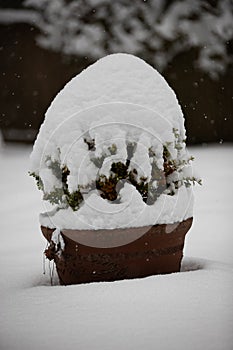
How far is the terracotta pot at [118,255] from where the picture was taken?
248cm

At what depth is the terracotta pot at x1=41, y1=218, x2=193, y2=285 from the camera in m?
2.48

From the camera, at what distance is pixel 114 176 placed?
2.48 metres

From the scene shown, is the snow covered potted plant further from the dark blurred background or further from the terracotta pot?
the dark blurred background

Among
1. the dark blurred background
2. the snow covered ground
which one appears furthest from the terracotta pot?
the dark blurred background

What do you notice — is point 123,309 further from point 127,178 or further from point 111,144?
point 111,144

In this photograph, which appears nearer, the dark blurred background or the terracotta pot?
the terracotta pot

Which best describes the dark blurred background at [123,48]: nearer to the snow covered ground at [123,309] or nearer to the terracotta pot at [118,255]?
the snow covered ground at [123,309]

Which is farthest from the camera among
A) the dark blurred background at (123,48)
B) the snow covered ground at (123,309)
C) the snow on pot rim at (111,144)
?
the dark blurred background at (123,48)

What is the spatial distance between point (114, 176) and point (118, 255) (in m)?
0.37

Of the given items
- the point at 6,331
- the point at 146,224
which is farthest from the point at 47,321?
the point at 146,224

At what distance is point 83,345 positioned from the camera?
6.01 feet

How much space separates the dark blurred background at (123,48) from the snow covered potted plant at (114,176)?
6.49m

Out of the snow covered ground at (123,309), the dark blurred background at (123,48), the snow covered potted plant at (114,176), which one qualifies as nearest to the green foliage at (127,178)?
the snow covered potted plant at (114,176)

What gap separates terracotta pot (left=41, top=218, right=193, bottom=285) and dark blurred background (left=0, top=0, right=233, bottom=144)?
21.7 ft
